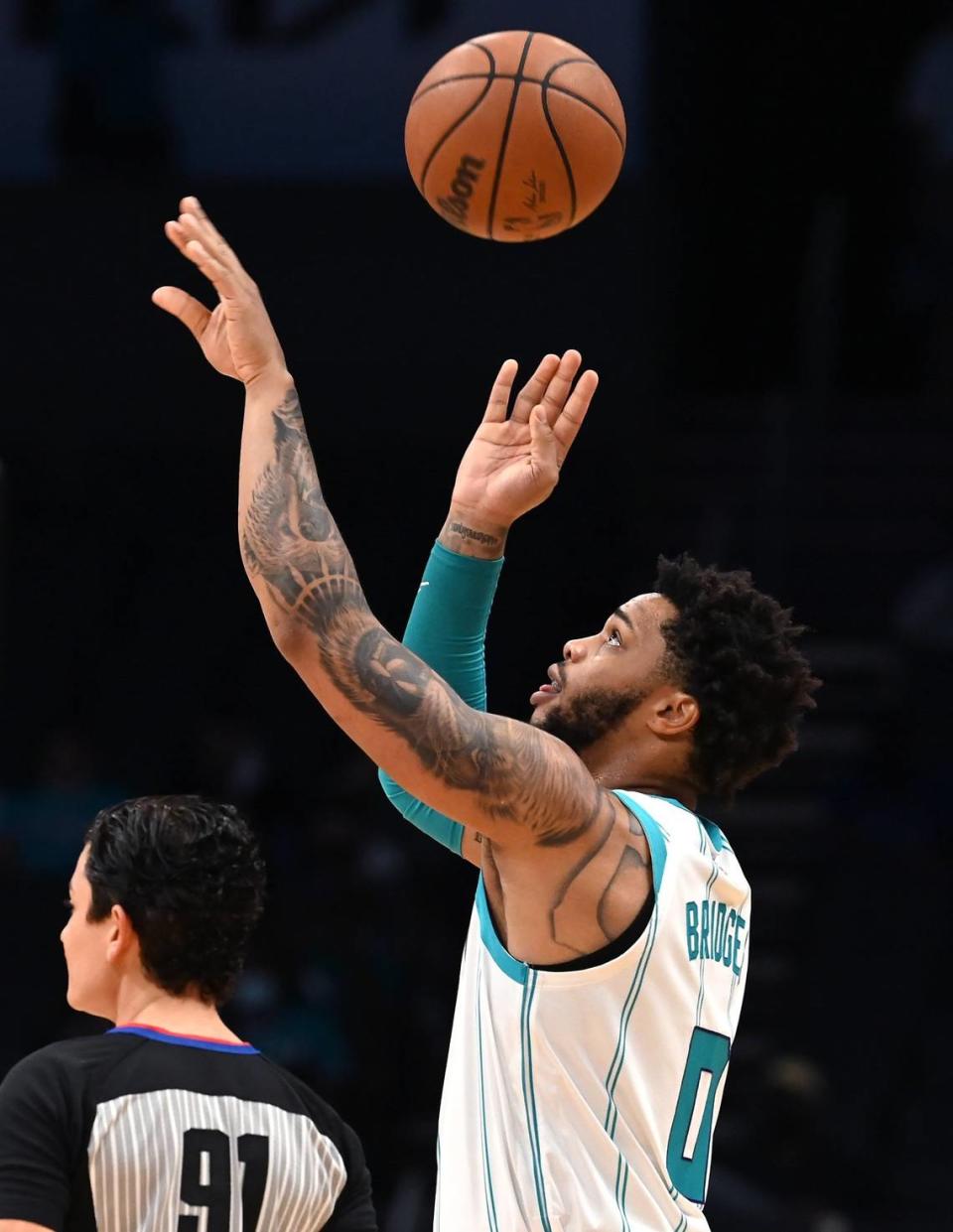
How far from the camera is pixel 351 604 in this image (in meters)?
2.93

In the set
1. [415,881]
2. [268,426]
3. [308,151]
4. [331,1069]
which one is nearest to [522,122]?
[268,426]

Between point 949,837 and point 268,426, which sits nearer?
point 268,426

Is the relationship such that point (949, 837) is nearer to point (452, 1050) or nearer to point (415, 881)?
point (415, 881)

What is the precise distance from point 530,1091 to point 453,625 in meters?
0.88

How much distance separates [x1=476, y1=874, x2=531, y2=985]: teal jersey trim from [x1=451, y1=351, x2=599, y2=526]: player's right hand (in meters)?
0.64

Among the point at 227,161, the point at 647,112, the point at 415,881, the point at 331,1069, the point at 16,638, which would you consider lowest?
the point at 331,1069

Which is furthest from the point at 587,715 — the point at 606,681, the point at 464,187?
the point at 464,187

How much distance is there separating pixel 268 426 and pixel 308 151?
8948mm

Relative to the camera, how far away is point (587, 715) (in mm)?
3295

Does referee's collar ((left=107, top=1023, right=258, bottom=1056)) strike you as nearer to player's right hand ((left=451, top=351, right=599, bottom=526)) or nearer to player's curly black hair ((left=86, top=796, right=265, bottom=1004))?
player's curly black hair ((left=86, top=796, right=265, bottom=1004))

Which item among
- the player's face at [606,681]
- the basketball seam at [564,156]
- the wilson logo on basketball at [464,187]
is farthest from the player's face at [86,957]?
the basketball seam at [564,156]

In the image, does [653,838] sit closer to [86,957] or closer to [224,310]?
[86,957]

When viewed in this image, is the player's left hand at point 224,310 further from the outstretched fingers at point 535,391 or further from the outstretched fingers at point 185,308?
the outstretched fingers at point 535,391

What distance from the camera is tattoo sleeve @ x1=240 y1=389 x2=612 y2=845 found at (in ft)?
9.38
